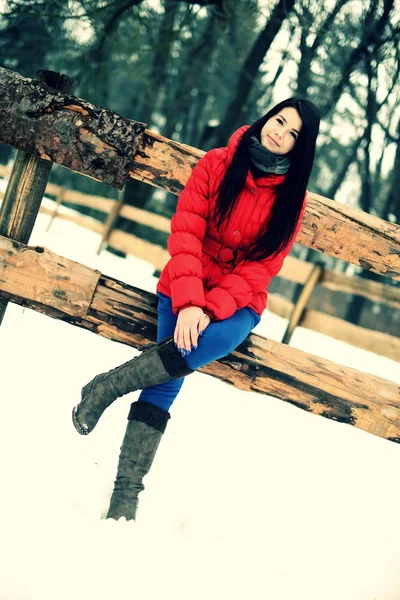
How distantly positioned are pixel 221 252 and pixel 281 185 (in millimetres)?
376

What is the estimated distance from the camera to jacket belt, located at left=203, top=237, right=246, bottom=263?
2045 mm

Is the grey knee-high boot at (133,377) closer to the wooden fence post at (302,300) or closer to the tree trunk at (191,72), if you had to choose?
the wooden fence post at (302,300)

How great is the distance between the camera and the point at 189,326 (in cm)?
178

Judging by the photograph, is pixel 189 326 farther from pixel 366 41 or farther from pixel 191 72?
pixel 191 72

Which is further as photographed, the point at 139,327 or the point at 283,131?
the point at 139,327

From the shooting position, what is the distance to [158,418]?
1943 millimetres

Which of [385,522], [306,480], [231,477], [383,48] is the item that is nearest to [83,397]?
[231,477]

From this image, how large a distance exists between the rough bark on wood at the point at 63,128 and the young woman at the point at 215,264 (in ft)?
1.30

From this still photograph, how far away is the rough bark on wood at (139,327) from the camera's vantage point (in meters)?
2.22

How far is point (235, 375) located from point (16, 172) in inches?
54.8

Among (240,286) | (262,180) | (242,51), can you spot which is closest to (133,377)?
(240,286)

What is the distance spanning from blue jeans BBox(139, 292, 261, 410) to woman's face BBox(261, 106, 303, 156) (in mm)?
679

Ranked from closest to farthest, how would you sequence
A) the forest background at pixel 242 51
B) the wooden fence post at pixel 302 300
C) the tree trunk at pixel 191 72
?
the wooden fence post at pixel 302 300, the forest background at pixel 242 51, the tree trunk at pixel 191 72

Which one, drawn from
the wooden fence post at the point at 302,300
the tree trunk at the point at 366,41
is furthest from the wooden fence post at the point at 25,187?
the tree trunk at the point at 366,41
